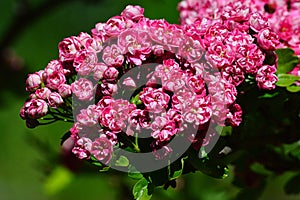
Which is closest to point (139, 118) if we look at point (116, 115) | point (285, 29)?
point (116, 115)

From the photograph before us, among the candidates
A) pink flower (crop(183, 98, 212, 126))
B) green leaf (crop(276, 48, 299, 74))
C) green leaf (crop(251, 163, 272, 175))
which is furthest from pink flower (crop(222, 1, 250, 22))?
green leaf (crop(251, 163, 272, 175))

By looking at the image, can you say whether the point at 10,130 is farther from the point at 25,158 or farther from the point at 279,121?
the point at 279,121

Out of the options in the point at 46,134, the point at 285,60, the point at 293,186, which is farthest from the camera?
the point at 46,134

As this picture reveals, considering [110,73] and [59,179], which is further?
[59,179]

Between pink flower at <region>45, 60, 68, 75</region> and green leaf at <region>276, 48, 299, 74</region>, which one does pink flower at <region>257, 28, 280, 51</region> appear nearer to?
green leaf at <region>276, 48, 299, 74</region>

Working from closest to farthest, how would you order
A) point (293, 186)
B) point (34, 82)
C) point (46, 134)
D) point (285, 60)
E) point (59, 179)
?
point (34, 82) → point (285, 60) → point (293, 186) → point (59, 179) → point (46, 134)

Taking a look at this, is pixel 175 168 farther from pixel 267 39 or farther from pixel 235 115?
pixel 267 39
